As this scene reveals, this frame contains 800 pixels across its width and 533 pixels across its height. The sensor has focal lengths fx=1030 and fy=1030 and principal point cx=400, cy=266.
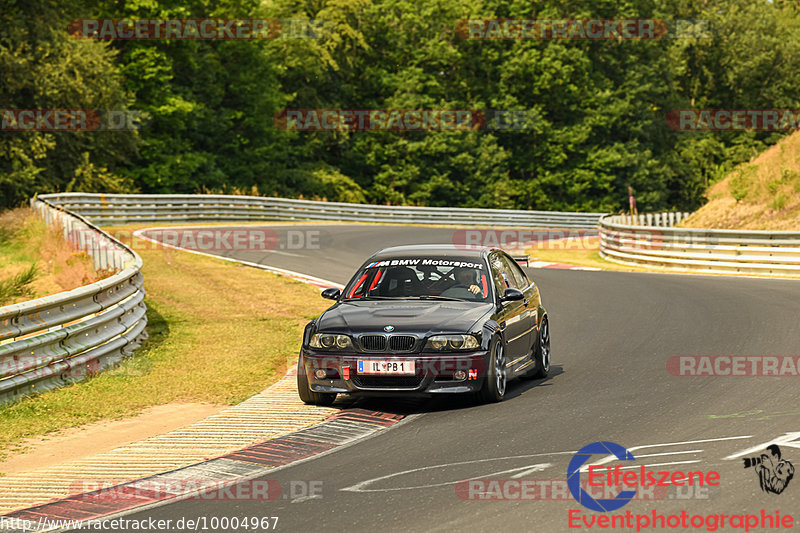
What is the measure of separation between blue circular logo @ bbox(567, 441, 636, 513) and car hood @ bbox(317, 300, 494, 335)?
2.17 m

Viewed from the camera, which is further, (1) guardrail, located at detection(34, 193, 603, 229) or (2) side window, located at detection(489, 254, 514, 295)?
(1) guardrail, located at detection(34, 193, 603, 229)

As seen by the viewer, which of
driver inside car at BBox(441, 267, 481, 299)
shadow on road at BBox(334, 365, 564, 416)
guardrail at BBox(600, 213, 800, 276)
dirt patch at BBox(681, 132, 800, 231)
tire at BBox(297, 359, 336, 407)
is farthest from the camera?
dirt patch at BBox(681, 132, 800, 231)

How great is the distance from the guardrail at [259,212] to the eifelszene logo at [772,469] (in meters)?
27.8

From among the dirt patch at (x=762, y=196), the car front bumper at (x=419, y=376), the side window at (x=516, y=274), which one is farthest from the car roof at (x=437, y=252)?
the dirt patch at (x=762, y=196)

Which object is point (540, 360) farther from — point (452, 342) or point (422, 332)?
point (422, 332)

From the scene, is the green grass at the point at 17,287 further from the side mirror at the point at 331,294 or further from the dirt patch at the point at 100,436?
the side mirror at the point at 331,294

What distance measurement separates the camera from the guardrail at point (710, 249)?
23.3 m

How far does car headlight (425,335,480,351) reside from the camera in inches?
367

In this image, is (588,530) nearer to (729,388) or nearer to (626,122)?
(729,388)

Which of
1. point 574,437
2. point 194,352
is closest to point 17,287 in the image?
point 194,352

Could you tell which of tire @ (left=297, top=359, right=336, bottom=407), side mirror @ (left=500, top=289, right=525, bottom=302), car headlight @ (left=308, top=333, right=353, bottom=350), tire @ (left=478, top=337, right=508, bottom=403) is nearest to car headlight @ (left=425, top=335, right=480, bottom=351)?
tire @ (left=478, top=337, right=508, bottom=403)

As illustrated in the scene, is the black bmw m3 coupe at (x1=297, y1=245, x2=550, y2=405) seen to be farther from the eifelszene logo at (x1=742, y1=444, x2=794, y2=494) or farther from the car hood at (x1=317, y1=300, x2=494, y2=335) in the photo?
the eifelszene logo at (x1=742, y1=444, x2=794, y2=494)

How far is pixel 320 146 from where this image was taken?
2418 inches

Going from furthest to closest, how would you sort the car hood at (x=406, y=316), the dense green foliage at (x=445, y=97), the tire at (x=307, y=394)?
1. the dense green foliage at (x=445, y=97)
2. the tire at (x=307, y=394)
3. the car hood at (x=406, y=316)
